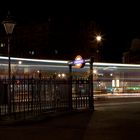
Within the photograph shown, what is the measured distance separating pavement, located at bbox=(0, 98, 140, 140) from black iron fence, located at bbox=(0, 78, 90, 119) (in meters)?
0.88

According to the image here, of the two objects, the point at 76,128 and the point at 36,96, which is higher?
the point at 36,96

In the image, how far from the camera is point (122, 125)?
16.6 m

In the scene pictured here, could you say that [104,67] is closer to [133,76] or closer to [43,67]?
[133,76]

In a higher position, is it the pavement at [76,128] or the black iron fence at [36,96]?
the black iron fence at [36,96]

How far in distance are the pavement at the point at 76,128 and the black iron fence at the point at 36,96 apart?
0.88 meters

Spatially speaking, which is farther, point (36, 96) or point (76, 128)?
point (36, 96)

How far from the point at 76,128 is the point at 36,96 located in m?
4.30

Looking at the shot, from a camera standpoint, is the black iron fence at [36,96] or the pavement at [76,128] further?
the black iron fence at [36,96]

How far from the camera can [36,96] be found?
19.3 metres

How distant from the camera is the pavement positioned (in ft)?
44.4

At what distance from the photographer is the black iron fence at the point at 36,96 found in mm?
18094

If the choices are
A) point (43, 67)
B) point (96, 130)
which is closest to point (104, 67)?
point (43, 67)

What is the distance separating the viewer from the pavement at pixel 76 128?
1352cm

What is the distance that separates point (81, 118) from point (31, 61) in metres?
13.3
